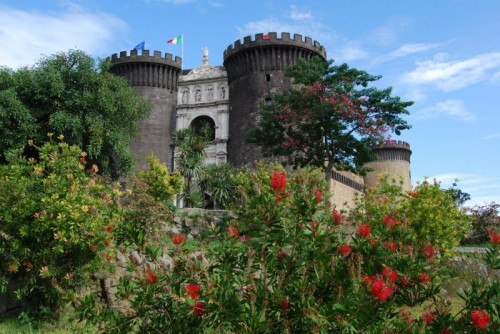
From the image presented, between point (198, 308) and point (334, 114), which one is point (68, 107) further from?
point (198, 308)

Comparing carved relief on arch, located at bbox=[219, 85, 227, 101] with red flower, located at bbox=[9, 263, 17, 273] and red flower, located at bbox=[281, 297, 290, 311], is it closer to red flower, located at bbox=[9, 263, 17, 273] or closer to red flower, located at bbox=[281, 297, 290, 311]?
red flower, located at bbox=[9, 263, 17, 273]

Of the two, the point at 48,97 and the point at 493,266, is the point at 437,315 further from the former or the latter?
the point at 48,97

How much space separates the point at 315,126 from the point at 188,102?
18760 mm

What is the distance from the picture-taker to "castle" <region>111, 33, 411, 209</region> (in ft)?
116

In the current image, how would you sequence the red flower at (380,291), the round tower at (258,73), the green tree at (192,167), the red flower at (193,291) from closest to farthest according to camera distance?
1. the red flower at (380,291)
2. the red flower at (193,291)
3. the green tree at (192,167)
4. the round tower at (258,73)

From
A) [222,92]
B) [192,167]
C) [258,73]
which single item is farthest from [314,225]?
[222,92]

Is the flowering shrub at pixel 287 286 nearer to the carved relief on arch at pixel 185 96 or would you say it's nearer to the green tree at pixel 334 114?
the green tree at pixel 334 114

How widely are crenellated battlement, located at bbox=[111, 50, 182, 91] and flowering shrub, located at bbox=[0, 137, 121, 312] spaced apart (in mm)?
29984

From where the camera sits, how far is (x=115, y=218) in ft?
28.6

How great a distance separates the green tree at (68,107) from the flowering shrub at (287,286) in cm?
2025

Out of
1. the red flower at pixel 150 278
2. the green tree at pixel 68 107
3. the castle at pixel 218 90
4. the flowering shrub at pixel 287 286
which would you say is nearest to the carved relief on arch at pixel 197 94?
the castle at pixel 218 90

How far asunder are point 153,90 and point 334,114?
2017 centimetres

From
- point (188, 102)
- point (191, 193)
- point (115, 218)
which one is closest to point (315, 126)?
point (191, 193)

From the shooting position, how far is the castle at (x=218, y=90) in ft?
116
